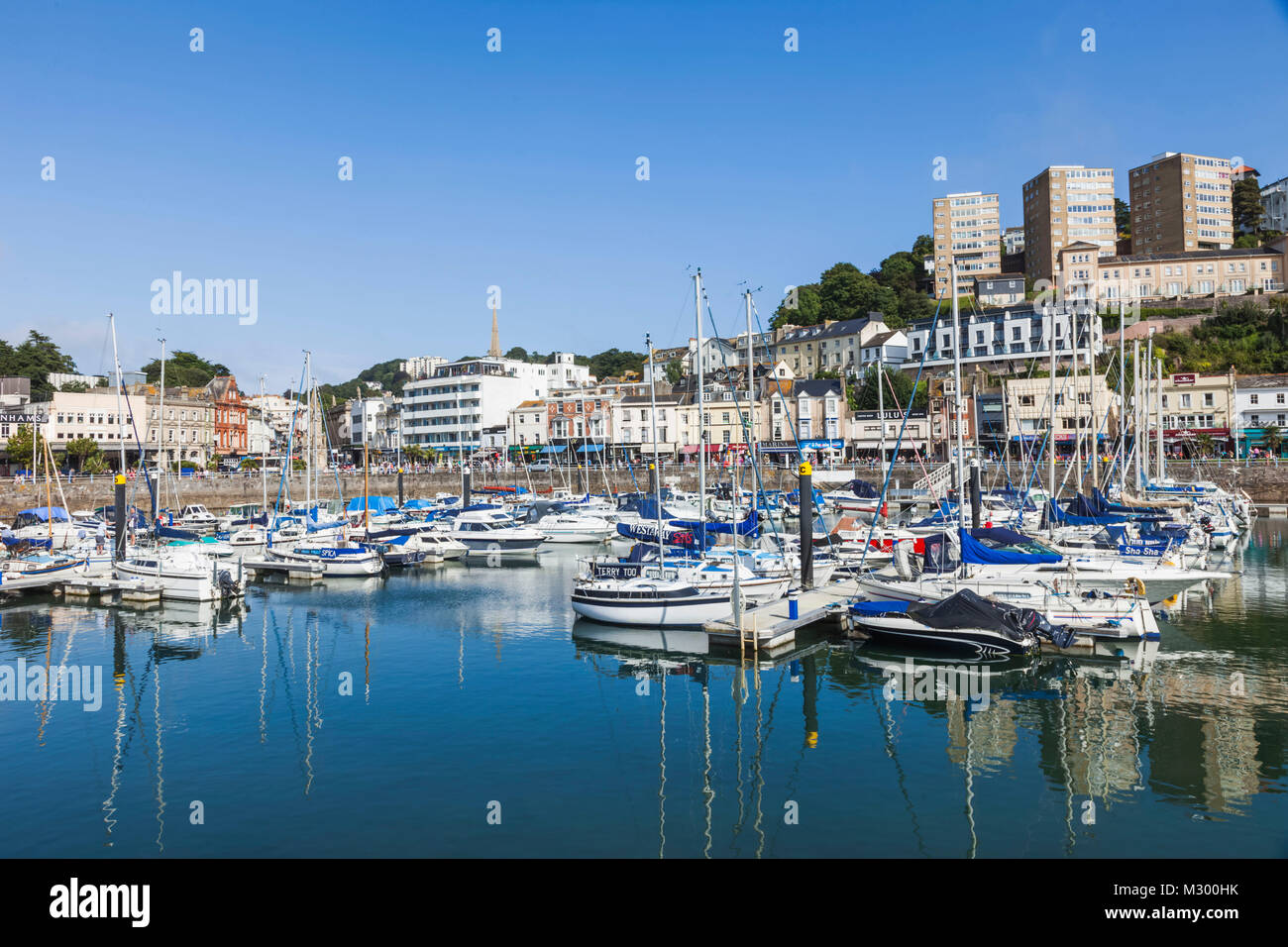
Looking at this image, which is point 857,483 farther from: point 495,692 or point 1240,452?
point 495,692

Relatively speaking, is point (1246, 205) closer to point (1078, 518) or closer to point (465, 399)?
point (465, 399)

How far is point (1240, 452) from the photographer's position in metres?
81.6

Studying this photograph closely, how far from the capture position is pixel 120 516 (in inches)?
1574

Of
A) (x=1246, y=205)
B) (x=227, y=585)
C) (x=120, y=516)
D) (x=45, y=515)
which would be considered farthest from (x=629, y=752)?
(x=1246, y=205)

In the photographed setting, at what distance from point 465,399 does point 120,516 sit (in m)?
77.5

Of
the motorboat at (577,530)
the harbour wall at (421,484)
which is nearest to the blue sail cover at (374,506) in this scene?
the harbour wall at (421,484)

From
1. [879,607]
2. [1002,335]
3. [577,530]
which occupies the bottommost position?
[879,607]

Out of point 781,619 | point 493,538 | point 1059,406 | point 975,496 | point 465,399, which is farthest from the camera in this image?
point 465,399

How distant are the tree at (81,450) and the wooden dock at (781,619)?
253ft

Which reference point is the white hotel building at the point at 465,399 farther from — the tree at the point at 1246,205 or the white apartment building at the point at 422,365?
the tree at the point at 1246,205

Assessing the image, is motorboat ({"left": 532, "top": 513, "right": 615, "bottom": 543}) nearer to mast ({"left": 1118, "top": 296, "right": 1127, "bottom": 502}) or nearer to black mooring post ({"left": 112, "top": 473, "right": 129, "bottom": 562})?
black mooring post ({"left": 112, "top": 473, "right": 129, "bottom": 562})

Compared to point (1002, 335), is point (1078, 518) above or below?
below

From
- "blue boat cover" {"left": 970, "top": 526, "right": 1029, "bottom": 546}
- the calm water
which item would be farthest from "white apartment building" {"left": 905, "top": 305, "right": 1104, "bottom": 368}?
the calm water
